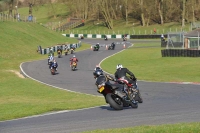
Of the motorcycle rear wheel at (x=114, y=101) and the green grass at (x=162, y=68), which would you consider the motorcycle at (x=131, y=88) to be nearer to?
the motorcycle rear wheel at (x=114, y=101)

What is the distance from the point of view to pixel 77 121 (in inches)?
530

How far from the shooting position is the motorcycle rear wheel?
15.5 m

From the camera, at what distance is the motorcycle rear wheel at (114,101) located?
50.8 ft

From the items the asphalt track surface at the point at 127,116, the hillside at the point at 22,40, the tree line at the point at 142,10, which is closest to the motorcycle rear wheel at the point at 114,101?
the asphalt track surface at the point at 127,116

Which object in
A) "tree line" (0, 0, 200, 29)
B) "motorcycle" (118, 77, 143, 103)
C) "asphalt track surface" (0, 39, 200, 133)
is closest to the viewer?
"asphalt track surface" (0, 39, 200, 133)

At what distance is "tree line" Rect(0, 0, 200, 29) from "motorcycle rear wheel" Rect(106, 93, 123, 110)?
7161cm

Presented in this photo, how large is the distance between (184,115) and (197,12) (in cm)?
8545

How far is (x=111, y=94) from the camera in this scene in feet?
50.8

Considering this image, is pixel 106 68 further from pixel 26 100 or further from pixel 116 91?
pixel 116 91

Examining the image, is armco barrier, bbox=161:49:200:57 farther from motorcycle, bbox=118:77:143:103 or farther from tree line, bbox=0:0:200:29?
tree line, bbox=0:0:200:29

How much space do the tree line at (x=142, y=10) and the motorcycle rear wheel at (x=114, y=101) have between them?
7161cm

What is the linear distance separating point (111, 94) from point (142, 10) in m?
82.3

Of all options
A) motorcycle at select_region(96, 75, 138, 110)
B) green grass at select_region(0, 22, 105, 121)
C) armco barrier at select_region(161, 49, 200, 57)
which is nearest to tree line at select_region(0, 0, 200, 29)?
green grass at select_region(0, 22, 105, 121)

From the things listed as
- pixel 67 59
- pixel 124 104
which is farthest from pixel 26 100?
pixel 67 59
